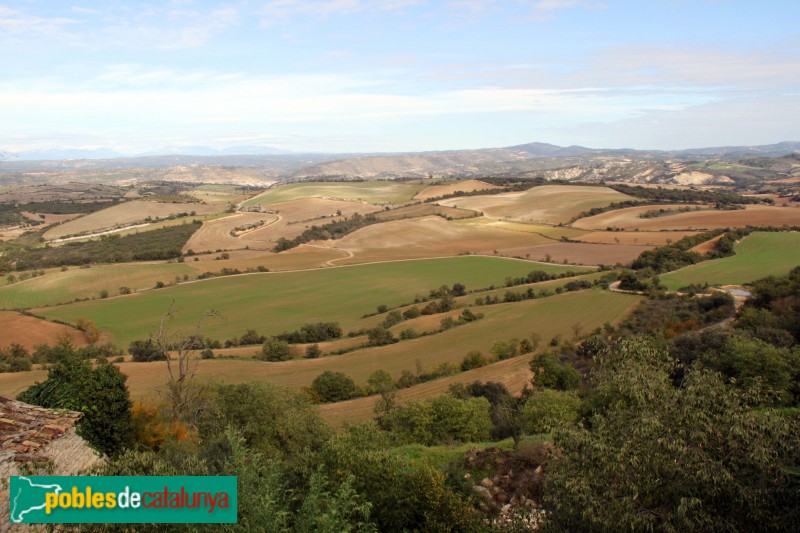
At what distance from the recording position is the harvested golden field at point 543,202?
101469 millimetres

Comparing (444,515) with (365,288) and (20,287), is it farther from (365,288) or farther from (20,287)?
(20,287)

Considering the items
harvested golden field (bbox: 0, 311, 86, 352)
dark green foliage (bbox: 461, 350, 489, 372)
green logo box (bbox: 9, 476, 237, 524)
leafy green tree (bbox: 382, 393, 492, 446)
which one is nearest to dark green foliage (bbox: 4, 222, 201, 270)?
harvested golden field (bbox: 0, 311, 86, 352)

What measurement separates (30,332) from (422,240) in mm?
57108

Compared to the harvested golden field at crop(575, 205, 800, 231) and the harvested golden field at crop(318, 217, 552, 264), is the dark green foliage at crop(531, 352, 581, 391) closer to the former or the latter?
the harvested golden field at crop(318, 217, 552, 264)

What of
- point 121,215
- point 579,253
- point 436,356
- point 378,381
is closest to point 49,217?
point 121,215

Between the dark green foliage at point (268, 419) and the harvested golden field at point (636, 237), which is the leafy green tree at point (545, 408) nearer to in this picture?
the dark green foliage at point (268, 419)

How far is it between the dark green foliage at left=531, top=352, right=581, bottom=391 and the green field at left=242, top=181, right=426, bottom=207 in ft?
341

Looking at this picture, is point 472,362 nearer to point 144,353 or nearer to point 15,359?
point 144,353

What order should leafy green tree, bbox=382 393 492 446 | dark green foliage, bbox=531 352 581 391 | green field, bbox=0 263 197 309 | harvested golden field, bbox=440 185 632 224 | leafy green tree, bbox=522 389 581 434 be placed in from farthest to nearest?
harvested golden field, bbox=440 185 632 224 < green field, bbox=0 263 197 309 < dark green foliage, bbox=531 352 581 391 < leafy green tree, bbox=382 393 492 446 < leafy green tree, bbox=522 389 581 434

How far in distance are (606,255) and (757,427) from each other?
64790mm

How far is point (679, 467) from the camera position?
6957 mm

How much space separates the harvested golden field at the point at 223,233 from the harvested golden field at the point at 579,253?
1796 inches

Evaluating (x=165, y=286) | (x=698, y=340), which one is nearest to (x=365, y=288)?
(x=165, y=286)

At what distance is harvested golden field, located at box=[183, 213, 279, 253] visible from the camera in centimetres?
8344
